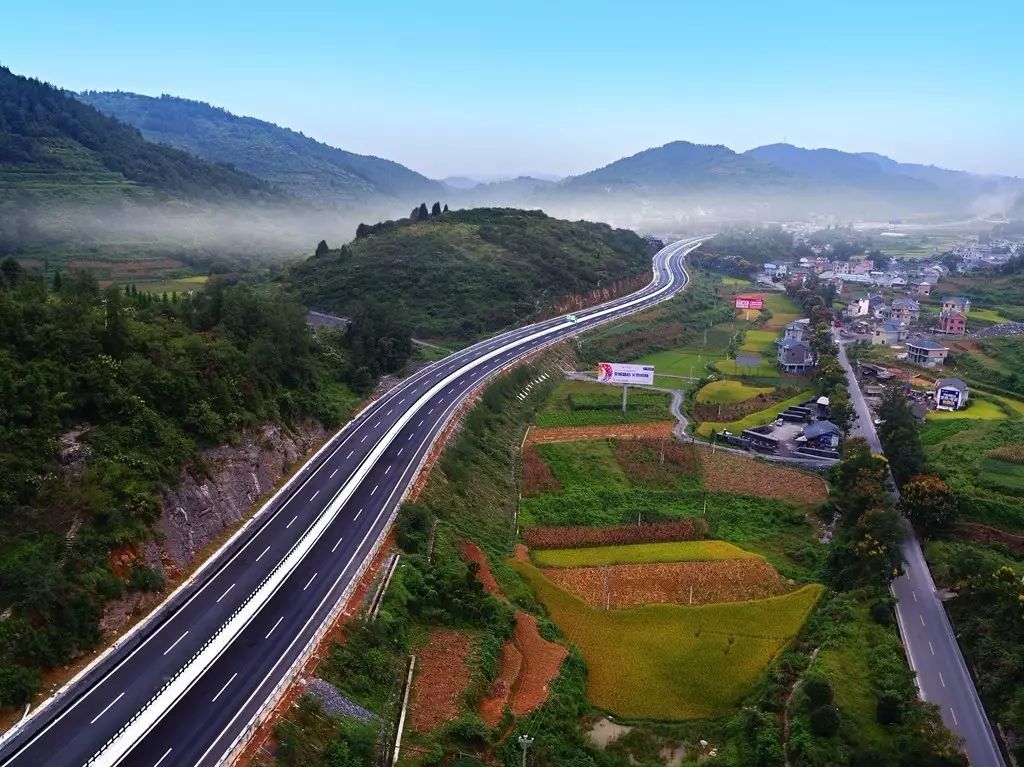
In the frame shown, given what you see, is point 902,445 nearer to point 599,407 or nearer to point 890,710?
point 599,407

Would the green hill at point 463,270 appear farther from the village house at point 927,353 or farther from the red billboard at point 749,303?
the village house at point 927,353

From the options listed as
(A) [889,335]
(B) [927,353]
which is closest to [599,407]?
(B) [927,353]

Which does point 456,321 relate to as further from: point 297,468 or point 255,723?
point 255,723

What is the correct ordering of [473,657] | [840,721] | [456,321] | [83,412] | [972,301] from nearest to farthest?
[840,721] < [473,657] < [83,412] < [456,321] < [972,301]

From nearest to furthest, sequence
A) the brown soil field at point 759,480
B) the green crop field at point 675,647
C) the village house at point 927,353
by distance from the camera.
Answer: the green crop field at point 675,647
the brown soil field at point 759,480
the village house at point 927,353

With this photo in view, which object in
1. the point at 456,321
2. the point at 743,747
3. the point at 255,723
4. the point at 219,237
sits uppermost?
the point at 219,237

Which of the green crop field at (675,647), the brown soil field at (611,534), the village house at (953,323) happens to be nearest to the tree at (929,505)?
the green crop field at (675,647)

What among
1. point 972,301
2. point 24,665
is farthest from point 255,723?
point 972,301
